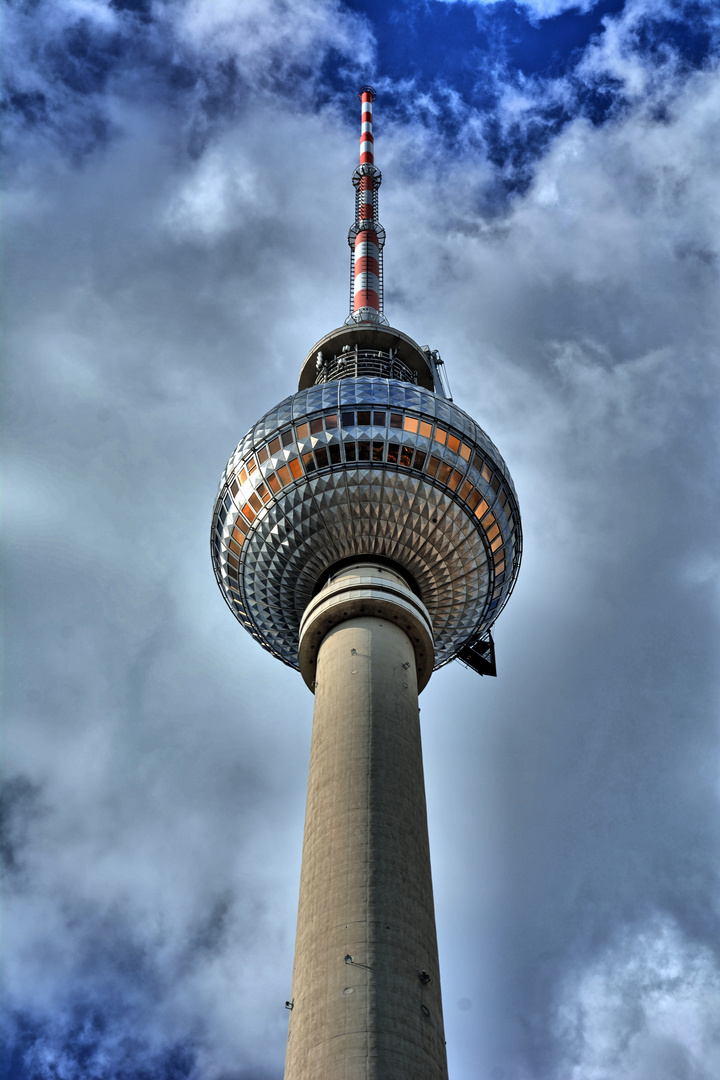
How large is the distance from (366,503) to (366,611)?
5351 millimetres

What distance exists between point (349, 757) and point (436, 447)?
15.6 metres

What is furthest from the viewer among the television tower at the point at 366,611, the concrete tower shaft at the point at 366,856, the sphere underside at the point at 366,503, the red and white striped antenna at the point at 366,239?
the red and white striped antenna at the point at 366,239

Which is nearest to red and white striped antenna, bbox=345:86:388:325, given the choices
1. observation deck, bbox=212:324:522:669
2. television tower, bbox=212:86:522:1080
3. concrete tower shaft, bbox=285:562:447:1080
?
television tower, bbox=212:86:522:1080

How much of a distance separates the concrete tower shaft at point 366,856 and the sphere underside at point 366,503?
8.99 feet

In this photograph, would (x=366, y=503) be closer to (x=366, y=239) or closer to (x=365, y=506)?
(x=365, y=506)

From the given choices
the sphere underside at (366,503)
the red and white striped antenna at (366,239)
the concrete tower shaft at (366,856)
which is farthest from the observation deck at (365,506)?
the red and white striped antenna at (366,239)

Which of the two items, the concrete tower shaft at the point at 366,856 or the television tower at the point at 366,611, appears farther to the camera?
the television tower at the point at 366,611

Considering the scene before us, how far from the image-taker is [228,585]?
4416cm

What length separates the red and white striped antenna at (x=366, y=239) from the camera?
58281mm

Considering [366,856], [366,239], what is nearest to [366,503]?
[366,856]

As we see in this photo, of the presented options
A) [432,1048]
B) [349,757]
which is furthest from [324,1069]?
[349,757]

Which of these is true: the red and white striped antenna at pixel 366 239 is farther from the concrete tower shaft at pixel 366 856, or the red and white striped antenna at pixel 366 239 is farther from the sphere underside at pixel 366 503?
the concrete tower shaft at pixel 366 856

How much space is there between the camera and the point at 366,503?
1538 inches

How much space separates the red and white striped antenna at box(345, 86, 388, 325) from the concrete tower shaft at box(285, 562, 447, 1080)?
24472 millimetres
